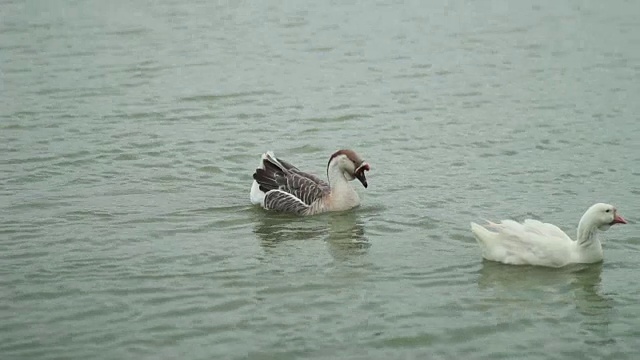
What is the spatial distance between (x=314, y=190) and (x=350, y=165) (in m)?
0.52

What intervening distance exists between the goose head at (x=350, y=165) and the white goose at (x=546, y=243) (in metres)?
2.77

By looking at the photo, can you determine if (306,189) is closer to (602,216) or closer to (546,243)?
(546,243)

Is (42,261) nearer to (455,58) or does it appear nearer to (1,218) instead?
(1,218)

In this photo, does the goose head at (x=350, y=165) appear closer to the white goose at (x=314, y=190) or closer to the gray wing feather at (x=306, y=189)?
the white goose at (x=314, y=190)

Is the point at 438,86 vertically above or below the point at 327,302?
above

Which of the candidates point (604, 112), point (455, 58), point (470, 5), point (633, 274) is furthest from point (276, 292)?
point (470, 5)

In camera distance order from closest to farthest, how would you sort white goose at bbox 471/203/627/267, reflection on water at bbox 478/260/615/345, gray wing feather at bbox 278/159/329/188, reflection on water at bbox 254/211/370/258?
reflection on water at bbox 478/260/615/345 → white goose at bbox 471/203/627/267 → reflection on water at bbox 254/211/370/258 → gray wing feather at bbox 278/159/329/188

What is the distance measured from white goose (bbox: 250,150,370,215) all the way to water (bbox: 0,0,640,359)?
264 millimetres

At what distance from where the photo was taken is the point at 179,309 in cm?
1089

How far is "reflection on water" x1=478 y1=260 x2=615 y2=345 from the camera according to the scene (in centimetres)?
1066

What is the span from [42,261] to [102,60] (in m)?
10.7

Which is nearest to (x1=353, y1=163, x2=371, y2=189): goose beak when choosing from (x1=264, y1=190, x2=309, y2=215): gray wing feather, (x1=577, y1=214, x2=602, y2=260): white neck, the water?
the water

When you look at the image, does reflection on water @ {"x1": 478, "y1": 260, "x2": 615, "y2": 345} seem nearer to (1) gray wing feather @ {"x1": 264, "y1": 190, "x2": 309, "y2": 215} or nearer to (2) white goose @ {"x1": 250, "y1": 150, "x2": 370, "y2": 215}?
(2) white goose @ {"x1": 250, "y1": 150, "x2": 370, "y2": 215}

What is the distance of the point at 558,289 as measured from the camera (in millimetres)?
11430
